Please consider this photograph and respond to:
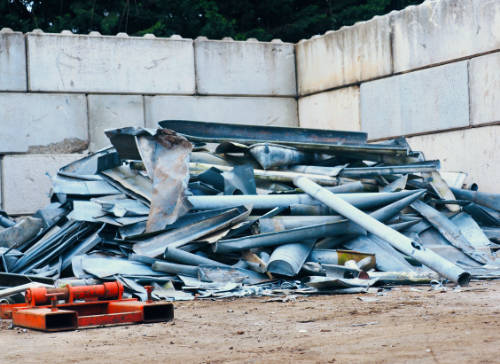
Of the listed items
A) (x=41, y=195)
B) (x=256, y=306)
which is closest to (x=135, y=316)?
(x=256, y=306)

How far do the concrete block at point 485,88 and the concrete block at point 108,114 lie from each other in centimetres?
415

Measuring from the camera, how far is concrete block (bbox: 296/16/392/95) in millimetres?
10016

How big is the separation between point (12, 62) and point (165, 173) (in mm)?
3554

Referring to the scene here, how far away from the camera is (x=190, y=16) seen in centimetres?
1589

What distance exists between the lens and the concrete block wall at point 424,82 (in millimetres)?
8672

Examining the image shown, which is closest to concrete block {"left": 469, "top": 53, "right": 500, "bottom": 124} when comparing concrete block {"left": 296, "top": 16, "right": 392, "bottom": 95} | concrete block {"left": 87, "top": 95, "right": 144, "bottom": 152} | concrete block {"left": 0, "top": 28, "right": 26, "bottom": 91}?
concrete block {"left": 296, "top": 16, "right": 392, "bottom": 95}

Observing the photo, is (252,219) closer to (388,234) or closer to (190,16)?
(388,234)

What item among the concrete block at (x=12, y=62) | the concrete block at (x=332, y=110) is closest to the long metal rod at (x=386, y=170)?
the concrete block at (x=332, y=110)

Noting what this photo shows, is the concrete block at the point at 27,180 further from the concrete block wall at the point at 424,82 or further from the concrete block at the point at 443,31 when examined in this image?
the concrete block at the point at 443,31

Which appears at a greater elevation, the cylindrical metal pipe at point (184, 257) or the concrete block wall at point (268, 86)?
the concrete block wall at point (268, 86)

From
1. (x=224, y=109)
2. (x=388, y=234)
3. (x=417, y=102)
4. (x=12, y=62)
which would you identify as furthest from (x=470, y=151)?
(x=12, y=62)

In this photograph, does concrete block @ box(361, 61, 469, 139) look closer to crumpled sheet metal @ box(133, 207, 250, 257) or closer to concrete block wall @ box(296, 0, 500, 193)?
concrete block wall @ box(296, 0, 500, 193)

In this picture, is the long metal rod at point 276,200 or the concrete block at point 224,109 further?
the concrete block at point 224,109

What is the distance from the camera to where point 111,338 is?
14.4ft
